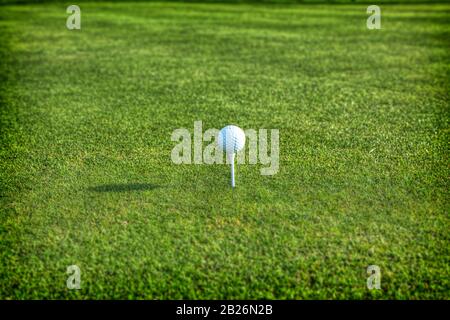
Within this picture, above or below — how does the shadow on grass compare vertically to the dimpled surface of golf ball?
below

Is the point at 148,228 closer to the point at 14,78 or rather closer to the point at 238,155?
the point at 238,155

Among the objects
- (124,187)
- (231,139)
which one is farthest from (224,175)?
(124,187)

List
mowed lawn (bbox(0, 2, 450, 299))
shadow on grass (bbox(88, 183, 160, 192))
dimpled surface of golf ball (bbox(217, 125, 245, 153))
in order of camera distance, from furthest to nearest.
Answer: shadow on grass (bbox(88, 183, 160, 192))
dimpled surface of golf ball (bbox(217, 125, 245, 153))
mowed lawn (bbox(0, 2, 450, 299))

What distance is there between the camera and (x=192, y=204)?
4871mm

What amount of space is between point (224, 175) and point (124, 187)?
3.67ft

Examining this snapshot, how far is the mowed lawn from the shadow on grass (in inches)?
0.9

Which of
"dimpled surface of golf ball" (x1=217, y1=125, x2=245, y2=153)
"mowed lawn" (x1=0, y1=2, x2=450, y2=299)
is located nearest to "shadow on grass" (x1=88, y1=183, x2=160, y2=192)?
"mowed lawn" (x1=0, y1=2, x2=450, y2=299)

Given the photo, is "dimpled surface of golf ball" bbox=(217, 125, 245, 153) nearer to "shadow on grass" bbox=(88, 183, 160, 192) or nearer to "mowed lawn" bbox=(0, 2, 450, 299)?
"mowed lawn" bbox=(0, 2, 450, 299)

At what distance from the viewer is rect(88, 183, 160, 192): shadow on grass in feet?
16.8

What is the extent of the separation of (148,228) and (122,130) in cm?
238

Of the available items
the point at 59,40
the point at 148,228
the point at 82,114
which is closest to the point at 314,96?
the point at 82,114

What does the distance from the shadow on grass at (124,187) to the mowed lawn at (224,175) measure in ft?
0.07

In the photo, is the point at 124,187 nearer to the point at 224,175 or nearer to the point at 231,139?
the point at 224,175

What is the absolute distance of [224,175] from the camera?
539 centimetres
